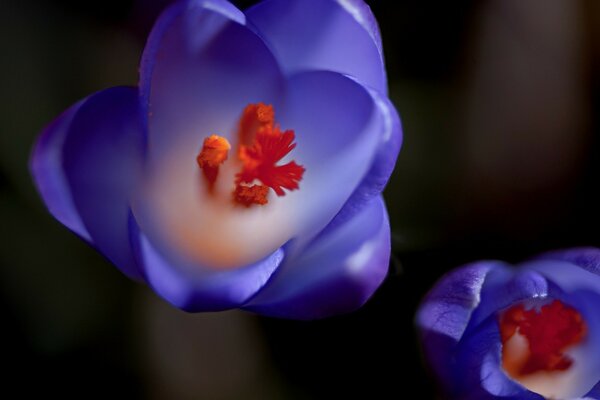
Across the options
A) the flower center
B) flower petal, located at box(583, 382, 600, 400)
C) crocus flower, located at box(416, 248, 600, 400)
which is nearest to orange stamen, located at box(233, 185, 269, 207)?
the flower center

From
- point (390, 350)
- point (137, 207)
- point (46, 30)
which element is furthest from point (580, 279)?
point (46, 30)

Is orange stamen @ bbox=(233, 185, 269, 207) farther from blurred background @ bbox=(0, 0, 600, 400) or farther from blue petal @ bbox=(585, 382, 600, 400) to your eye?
blue petal @ bbox=(585, 382, 600, 400)

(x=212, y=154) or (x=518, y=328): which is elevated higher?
(x=212, y=154)

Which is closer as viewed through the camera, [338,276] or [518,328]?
[338,276]

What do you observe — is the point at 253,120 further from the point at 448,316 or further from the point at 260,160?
the point at 448,316

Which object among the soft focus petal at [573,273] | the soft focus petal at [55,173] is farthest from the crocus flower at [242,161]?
the soft focus petal at [573,273]

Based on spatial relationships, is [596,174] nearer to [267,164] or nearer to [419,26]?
[419,26]

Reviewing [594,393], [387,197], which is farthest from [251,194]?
[594,393]
